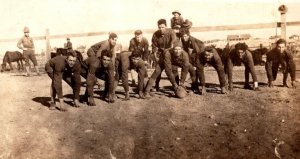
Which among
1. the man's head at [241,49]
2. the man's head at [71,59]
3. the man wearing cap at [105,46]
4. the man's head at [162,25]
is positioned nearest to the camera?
the man's head at [71,59]

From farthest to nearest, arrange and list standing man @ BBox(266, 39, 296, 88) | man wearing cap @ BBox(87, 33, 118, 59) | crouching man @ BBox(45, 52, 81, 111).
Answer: man wearing cap @ BBox(87, 33, 118, 59) < standing man @ BBox(266, 39, 296, 88) < crouching man @ BBox(45, 52, 81, 111)

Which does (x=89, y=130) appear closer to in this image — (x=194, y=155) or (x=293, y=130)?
(x=194, y=155)

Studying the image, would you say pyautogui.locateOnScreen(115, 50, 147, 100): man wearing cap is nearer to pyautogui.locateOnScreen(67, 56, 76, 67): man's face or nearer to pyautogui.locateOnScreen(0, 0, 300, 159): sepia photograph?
pyautogui.locateOnScreen(0, 0, 300, 159): sepia photograph

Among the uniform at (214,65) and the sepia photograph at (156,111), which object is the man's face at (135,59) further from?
the uniform at (214,65)

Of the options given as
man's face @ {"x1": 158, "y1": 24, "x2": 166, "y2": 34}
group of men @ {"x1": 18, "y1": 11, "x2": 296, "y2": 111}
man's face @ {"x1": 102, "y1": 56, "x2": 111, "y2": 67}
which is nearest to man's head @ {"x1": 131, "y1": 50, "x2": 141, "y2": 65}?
group of men @ {"x1": 18, "y1": 11, "x2": 296, "y2": 111}

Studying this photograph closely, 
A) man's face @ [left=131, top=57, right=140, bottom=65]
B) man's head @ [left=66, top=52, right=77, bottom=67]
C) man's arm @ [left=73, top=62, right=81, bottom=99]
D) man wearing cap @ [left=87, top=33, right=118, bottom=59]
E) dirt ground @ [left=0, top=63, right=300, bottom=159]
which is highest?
man wearing cap @ [left=87, top=33, right=118, bottom=59]

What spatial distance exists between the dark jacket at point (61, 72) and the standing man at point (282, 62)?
13.8ft

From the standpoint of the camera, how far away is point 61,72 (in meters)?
7.27

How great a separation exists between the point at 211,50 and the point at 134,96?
6.34ft

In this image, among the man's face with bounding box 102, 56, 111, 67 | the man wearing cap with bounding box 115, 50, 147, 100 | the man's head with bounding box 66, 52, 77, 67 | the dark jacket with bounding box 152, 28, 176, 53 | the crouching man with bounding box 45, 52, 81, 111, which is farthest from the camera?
the dark jacket with bounding box 152, 28, 176, 53

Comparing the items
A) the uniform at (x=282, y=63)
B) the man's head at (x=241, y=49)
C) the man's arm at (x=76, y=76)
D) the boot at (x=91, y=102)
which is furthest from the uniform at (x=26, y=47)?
the uniform at (x=282, y=63)

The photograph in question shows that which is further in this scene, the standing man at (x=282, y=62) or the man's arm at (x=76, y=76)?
the standing man at (x=282, y=62)

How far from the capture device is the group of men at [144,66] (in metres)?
7.39

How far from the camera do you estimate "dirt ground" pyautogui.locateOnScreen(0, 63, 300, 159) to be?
5469mm
